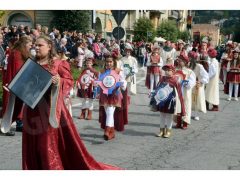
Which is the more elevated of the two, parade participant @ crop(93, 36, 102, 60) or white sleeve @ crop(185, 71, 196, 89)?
parade participant @ crop(93, 36, 102, 60)

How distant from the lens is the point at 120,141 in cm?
848

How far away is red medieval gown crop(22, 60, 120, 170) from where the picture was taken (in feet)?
17.0

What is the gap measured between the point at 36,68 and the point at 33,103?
1.25 feet

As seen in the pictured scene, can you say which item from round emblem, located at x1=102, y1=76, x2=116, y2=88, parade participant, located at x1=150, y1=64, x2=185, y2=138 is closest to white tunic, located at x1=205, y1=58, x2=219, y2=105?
parade participant, located at x1=150, y1=64, x2=185, y2=138

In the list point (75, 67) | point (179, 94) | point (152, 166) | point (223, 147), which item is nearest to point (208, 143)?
point (223, 147)

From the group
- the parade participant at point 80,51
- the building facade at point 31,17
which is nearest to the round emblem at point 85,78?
the parade participant at point 80,51

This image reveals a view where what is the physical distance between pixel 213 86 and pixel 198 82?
2450 millimetres

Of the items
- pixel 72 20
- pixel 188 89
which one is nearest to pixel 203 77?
pixel 188 89

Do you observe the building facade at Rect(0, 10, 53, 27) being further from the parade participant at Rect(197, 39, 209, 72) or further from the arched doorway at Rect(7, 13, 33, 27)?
the parade participant at Rect(197, 39, 209, 72)

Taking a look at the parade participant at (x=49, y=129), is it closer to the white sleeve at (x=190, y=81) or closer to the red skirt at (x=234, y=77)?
the white sleeve at (x=190, y=81)

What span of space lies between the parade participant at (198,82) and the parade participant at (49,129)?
5852mm

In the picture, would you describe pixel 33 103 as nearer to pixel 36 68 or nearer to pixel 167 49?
pixel 36 68

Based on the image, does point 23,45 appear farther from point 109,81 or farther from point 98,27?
point 98,27

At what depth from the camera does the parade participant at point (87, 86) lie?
10773mm
